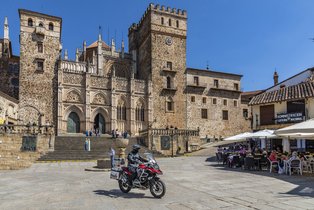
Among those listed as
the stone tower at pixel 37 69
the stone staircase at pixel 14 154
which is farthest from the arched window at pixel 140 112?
the stone staircase at pixel 14 154

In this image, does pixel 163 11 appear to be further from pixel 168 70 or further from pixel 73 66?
pixel 73 66

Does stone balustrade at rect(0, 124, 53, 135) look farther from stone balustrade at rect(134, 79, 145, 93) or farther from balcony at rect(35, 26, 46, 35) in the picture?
stone balustrade at rect(134, 79, 145, 93)

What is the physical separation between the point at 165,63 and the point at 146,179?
34.3 m

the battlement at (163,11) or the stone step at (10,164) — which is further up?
the battlement at (163,11)

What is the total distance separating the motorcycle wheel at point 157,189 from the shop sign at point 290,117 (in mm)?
18267

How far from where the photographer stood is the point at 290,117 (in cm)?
2369

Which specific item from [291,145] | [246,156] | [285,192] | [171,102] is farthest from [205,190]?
[171,102]

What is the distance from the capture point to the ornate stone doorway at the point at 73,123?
35.8 m

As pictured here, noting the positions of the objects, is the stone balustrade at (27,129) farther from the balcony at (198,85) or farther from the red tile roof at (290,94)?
the balcony at (198,85)

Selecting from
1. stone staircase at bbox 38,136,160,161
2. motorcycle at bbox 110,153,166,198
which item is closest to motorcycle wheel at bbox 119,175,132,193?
motorcycle at bbox 110,153,166,198

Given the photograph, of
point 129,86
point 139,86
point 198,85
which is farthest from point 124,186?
point 198,85

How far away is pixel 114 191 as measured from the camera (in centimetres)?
944

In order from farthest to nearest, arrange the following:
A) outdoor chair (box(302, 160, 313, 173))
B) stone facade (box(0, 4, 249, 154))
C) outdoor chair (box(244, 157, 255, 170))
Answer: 1. stone facade (box(0, 4, 249, 154))
2. outdoor chair (box(244, 157, 255, 170))
3. outdoor chair (box(302, 160, 313, 173))

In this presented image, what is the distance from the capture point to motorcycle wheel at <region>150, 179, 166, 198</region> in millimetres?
8234
